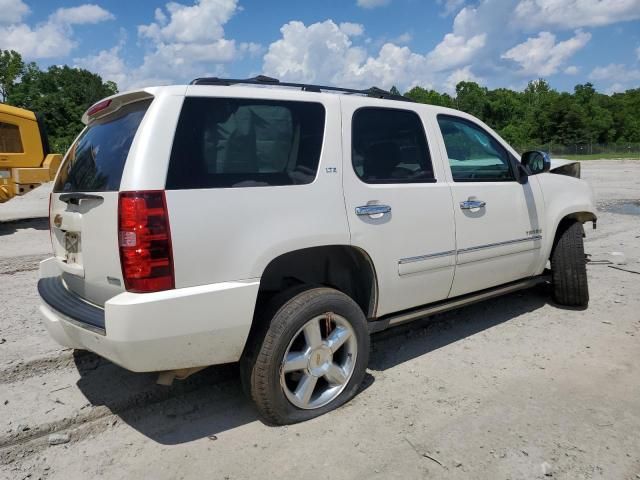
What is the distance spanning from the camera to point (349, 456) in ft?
9.06

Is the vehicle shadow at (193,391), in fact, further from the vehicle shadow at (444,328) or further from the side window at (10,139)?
the side window at (10,139)

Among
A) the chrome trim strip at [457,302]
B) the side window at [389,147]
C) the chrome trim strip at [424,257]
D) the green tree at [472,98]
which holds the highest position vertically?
the green tree at [472,98]

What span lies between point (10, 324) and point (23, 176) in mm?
7817

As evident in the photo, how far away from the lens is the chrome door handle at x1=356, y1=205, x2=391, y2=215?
10.5 feet

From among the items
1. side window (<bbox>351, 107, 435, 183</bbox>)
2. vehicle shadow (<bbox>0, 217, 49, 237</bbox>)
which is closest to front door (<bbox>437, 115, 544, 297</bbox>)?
side window (<bbox>351, 107, 435, 183</bbox>)

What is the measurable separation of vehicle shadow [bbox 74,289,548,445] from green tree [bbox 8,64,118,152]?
183 ft

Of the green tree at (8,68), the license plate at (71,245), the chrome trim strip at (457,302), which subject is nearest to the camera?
the license plate at (71,245)

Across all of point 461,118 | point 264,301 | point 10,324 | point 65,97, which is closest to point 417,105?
point 461,118

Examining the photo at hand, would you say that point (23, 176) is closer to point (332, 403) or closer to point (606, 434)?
point (332, 403)

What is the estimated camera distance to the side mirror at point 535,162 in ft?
14.8

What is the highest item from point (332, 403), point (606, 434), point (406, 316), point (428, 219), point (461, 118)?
point (461, 118)

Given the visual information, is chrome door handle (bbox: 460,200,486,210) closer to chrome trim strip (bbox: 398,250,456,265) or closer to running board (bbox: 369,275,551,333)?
chrome trim strip (bbox: 398,250,456,265)

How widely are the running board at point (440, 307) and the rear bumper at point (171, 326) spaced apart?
109cm

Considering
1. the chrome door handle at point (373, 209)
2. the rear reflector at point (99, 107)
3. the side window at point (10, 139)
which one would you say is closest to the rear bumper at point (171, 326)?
the chrome door handle at point (373, 209)
